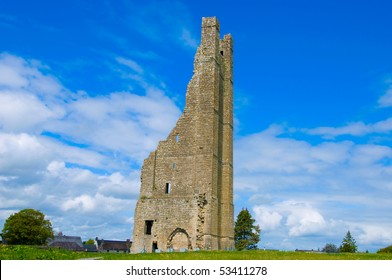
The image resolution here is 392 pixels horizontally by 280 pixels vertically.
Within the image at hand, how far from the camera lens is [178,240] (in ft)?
102

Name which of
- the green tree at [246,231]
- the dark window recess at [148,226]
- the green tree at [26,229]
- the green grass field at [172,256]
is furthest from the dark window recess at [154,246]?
the green tree at [26,229]

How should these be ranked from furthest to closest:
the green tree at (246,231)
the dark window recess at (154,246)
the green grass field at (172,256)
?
the green tree at (246,231) → the dark window recess at (154,246) → the green grass field at (172,256)

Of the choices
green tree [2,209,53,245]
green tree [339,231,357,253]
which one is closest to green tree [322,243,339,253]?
green tree [339,231,357,253]

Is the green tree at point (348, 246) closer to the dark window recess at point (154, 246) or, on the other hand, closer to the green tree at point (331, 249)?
the green tree at point (331, 249)

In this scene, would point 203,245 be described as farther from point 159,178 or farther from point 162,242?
point 159,178

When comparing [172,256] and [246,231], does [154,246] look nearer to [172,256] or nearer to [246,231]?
[172,256]

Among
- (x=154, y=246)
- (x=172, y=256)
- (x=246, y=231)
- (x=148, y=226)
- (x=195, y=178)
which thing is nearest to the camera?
(x=172, y=256)

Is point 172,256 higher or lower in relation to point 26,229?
lower

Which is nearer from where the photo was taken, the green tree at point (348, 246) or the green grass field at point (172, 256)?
the green grass field at point (172, 256)

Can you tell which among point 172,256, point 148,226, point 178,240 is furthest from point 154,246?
point 172,256

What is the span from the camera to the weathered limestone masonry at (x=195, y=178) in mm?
31297

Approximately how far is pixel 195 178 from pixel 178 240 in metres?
4.36

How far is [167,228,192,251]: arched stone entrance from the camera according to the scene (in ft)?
102

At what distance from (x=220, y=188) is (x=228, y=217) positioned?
224 centimetres
